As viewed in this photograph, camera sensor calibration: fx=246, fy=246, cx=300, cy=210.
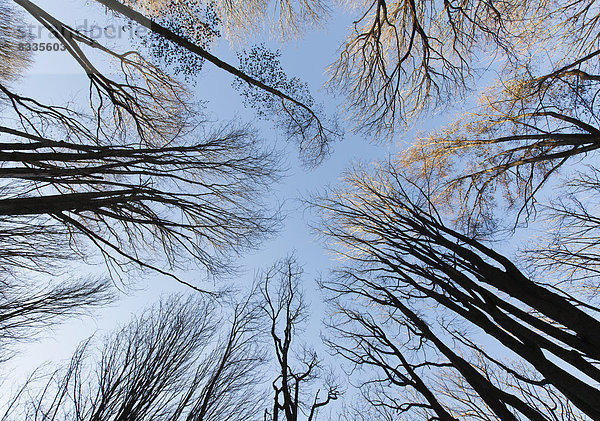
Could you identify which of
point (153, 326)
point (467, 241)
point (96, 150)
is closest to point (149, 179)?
point (96, 150)

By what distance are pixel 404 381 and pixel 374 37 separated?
23.4 feet

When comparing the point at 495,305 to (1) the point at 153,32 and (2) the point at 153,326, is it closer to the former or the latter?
(2) the point at 153,326

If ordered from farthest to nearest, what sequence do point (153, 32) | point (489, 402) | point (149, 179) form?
point (153, 32) → point (149, 179) → point (489, 402)

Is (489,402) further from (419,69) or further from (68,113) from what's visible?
(68,113)

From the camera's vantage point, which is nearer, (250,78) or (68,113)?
(250,78)

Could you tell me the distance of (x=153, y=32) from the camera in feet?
15.6

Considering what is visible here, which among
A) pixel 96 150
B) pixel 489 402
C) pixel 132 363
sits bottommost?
pixel 489 402

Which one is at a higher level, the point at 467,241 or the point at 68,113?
the point at 68,113

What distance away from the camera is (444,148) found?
644cm

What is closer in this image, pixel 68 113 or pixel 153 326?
pixel 153 326

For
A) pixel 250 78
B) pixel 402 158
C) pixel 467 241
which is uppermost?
pixel 250 78

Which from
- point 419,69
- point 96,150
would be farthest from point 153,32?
point 419,69

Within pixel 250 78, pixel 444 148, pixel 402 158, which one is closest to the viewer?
pixel 250 78

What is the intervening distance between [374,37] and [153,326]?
8.03 m
